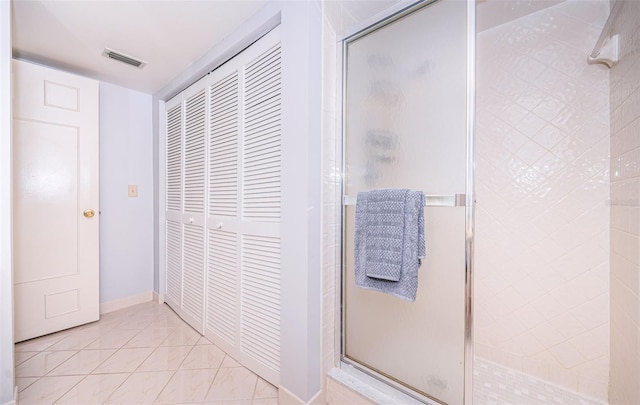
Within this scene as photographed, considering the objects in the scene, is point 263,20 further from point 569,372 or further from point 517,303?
point 569,372

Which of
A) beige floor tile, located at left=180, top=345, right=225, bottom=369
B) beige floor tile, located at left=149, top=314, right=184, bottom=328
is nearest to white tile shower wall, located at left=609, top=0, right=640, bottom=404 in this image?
beige floor tile, located at left=180, top=345, right=225, bottom=369

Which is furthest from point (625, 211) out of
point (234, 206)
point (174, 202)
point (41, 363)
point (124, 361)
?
point (41, 363)

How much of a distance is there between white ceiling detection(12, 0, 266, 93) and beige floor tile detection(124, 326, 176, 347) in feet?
6.79

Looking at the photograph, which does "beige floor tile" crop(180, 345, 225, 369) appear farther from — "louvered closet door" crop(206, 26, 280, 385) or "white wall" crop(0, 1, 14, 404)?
"white wall" crop(0, 1, 14, 404)

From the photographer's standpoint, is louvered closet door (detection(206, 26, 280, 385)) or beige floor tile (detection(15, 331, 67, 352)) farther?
beige floor tile (detection(15, 331, 67, 352))

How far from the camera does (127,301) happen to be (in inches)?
100

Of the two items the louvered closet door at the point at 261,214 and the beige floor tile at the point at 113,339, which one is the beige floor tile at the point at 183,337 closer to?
the beige floor tile at the point at 113,339

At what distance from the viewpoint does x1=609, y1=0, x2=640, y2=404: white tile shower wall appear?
1.07 metres

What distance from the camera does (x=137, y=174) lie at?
2623mm

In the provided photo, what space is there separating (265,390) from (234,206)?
107cm

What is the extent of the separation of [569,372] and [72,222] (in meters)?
3.43

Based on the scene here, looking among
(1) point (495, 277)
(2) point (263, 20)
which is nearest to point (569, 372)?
(1) point (495, 277)

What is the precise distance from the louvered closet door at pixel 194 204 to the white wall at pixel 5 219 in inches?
37.3

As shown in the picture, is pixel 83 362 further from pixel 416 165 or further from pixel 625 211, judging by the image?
pixel 625 211
